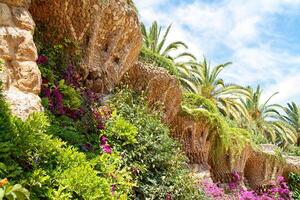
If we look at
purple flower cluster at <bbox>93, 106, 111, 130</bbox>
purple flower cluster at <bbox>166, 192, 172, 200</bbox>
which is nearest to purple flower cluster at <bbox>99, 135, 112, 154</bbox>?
purple flower cluster at <bbox>93, 106, 111, 130</bbox>

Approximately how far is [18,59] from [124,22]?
3.37m

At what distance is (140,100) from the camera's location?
28.9ft

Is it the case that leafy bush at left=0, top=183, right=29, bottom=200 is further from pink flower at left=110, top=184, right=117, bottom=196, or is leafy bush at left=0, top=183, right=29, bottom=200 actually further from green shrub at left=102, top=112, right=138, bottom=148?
green shrub at left=102, top=112, right=138, bottom=148

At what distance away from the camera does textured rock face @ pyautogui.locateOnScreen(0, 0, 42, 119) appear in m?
4.91

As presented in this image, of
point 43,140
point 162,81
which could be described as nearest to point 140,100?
point 162,81

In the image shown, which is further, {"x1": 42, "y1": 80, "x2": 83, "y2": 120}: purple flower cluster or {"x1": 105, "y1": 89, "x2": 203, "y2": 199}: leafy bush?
{"x1": 105, "y1": 89, "x2": 203, "y2": 199}: leafy bush

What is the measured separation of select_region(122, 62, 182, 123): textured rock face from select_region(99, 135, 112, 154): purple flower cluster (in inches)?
108

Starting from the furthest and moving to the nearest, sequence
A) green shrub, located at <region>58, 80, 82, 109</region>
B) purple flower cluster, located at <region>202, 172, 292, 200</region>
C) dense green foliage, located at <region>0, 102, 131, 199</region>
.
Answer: purple flower cluster, located at <region>202, 172, 292, 200</region> → green shrub, located at <region>58, 80, 82, 109</region> → dense green foliage, located at <region>0, 102, 131, 199</region>

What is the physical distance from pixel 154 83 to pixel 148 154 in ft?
8.87

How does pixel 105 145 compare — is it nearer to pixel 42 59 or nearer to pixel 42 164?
pixel 42 59

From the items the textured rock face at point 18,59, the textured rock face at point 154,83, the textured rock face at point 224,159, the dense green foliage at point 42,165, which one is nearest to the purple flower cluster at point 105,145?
the dense green foliage at point 42,165

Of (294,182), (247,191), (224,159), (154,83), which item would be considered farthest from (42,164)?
(294,182)

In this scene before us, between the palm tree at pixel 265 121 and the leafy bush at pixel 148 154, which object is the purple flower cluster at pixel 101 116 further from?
the palm tree at pixel 265 121

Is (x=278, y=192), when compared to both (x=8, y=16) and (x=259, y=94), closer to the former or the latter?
(x=259, y=94)
